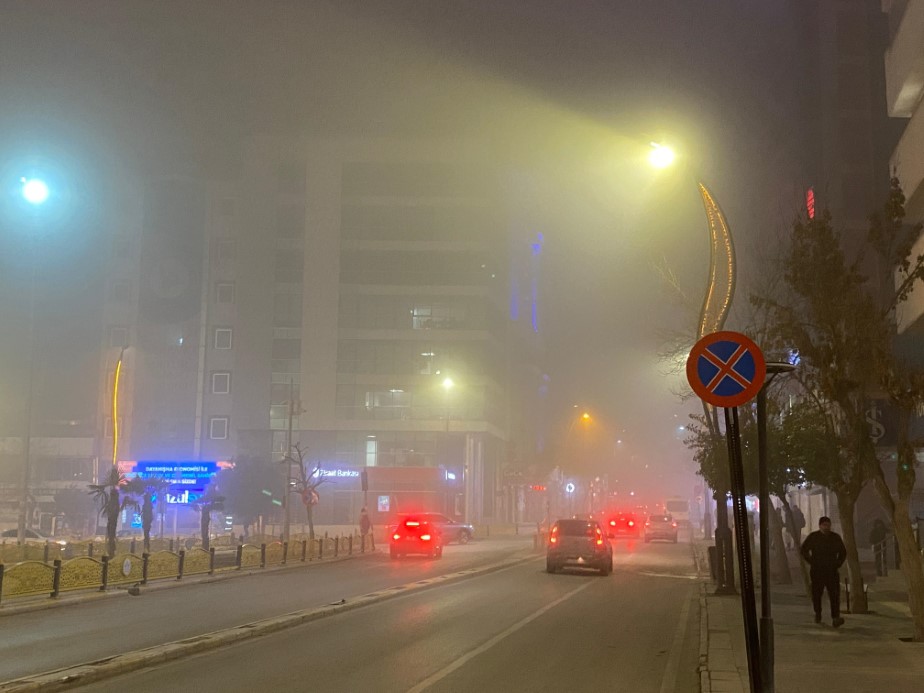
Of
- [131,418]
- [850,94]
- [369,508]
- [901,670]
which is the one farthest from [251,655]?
[131,418]

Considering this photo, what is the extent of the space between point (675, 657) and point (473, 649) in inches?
106

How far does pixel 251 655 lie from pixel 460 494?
6509 cm

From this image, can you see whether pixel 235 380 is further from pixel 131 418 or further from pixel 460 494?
pixel 460 494

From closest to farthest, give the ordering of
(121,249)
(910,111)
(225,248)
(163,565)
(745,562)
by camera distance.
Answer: (745,562) → (910,111) → (163,565) → (225,248) → (121,249)

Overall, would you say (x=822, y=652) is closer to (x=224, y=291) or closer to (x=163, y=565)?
(x=163, y=565)

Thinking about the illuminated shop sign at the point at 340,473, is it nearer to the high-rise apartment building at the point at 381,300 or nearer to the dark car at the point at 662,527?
the high-rise apartment building at the point at 381,300

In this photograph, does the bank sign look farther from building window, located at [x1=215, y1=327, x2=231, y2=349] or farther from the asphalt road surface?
building window, located at [x1=215, y1=327, x2=231, y2=349]

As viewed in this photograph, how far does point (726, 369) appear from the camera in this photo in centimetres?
825

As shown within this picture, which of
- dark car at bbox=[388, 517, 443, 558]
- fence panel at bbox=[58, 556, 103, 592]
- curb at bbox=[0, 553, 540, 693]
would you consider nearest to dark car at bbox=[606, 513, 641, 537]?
dark car at bbox=[388, 517, 443, 558]

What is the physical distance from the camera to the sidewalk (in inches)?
382

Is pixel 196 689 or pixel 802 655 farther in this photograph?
pixel 802 655

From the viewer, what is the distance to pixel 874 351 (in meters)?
13.3

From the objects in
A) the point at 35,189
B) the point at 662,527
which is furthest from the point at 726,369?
the point at 662,527

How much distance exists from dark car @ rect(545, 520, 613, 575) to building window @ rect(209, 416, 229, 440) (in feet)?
182
